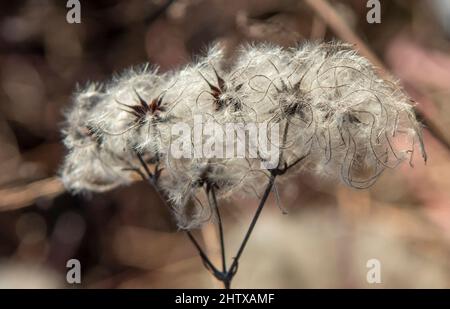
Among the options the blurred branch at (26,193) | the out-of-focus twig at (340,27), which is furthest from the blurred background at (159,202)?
the out-of-focus twig at (340,27)

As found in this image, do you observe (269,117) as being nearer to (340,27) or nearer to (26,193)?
(340,27)

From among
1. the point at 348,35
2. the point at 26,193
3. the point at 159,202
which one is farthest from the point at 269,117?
the point at 159,202

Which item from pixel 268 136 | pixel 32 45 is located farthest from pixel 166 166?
pixel 32 45

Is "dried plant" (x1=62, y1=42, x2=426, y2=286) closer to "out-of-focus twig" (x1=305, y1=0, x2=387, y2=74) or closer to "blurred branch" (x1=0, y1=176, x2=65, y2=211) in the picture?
"out-of-focus twig" (x1=305, y1=0, x2=387, y2=74)

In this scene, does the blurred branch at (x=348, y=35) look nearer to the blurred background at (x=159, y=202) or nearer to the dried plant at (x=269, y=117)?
the dried plant at (x=269, y=117)

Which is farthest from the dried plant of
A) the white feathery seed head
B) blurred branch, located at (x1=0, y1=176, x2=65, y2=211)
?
blurred branch, located at (x1=0, y1=176, x2=65, y2=211)

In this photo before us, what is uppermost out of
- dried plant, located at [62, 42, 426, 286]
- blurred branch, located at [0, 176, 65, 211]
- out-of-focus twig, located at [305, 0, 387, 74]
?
out-of-focus twig, located at [305, 0, 387, 74]

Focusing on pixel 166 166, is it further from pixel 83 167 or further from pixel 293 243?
pixel 293 243
